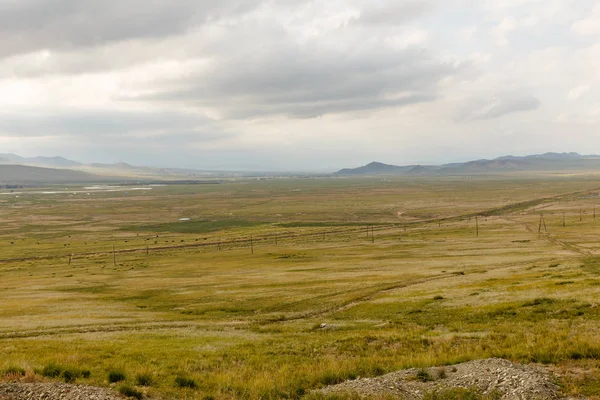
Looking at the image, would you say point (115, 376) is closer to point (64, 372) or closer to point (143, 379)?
point (143, 379)

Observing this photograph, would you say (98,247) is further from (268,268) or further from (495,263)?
(495,263)

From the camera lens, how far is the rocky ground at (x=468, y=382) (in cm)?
1677

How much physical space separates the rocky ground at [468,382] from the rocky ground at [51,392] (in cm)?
890

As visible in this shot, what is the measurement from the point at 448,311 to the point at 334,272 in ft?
127

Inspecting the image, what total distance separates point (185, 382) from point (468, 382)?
1240 cm

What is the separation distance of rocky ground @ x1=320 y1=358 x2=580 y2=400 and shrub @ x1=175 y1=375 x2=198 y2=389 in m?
6.05

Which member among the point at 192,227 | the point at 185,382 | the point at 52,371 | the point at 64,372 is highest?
the point at 52,371

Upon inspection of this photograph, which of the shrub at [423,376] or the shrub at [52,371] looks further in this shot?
the shrub at [52,371]

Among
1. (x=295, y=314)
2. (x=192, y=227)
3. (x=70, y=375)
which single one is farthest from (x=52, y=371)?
(x=192, y=227)

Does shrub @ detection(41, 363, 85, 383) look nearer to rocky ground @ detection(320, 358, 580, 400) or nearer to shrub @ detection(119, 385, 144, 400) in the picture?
shrub @ detection(119, 385, 144, 400)

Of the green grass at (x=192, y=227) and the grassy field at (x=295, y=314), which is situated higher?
the grassy field at (x=295, y=314)

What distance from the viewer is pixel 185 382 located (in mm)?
20359

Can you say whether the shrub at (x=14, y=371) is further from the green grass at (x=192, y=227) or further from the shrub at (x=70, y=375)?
the green grass at (x=192, y=227)

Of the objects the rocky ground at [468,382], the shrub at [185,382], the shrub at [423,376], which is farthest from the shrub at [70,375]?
the shrub at [423,376]
